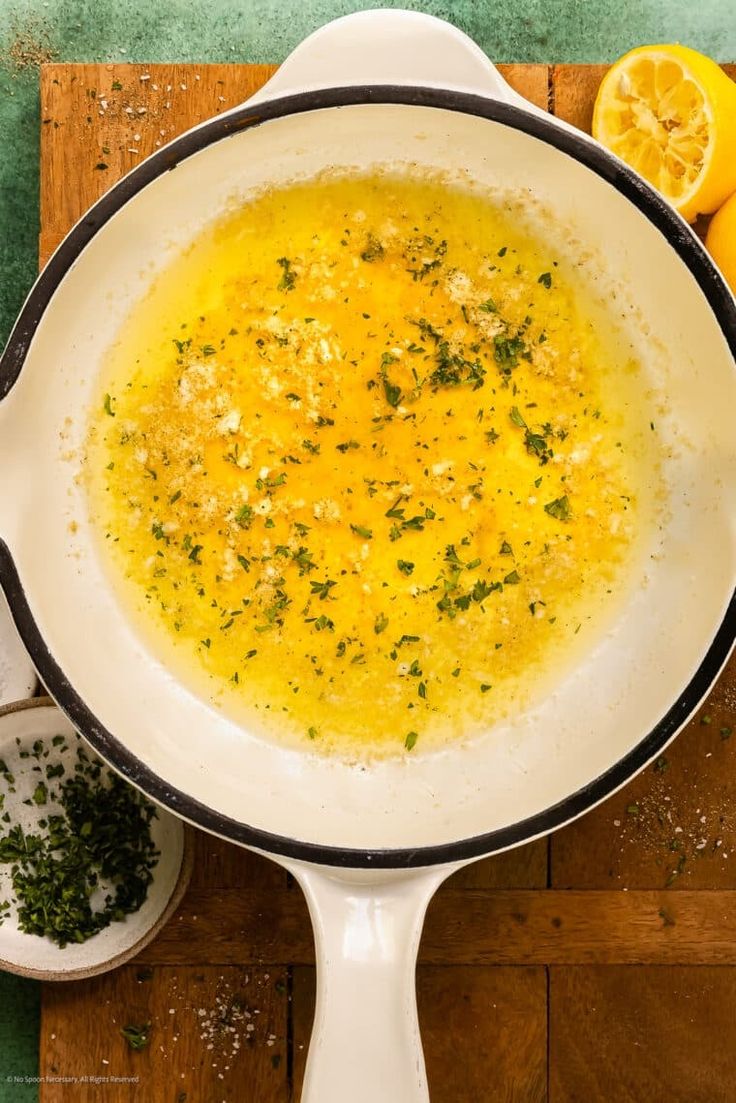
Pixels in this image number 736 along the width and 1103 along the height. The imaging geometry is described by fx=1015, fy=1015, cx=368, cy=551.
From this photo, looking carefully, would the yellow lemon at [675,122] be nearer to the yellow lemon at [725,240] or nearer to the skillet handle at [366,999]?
the yellow lemon at [725,240]

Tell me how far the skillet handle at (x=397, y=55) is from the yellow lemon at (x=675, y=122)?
0.23 metres

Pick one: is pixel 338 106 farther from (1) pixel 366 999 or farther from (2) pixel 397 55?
(1) pixel 366 999

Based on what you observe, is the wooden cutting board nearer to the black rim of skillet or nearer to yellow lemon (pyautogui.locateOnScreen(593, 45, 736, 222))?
yellow lemon (pyautogui.locateOnScreen(593, 45, 736, 222))

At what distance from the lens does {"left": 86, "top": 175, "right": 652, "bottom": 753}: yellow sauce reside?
117 centimetres

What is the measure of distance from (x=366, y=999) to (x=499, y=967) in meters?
0.34

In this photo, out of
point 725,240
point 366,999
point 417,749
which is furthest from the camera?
point 417,749

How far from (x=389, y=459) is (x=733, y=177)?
1.62 feet

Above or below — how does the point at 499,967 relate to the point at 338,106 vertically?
below

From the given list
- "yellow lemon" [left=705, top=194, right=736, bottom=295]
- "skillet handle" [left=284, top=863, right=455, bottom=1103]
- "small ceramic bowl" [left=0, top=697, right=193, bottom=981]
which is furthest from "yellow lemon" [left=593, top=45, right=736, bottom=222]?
"small ceramic bowl" [left=0, top=697, right=193, bottom=981]

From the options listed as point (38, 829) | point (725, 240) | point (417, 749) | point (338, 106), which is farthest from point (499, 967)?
point (338, 106)

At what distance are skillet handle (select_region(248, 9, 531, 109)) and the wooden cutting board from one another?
0.24 meters

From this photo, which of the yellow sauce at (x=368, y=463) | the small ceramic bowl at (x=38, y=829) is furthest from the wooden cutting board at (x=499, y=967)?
the yellow sauce at (x=368, y=463)

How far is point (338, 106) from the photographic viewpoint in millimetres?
1000

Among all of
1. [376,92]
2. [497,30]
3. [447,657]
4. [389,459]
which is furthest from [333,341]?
[497,30]
